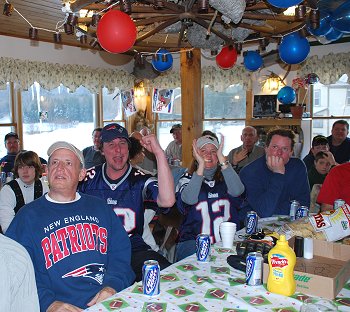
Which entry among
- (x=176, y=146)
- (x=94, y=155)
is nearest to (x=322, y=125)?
(x=176, y=146)

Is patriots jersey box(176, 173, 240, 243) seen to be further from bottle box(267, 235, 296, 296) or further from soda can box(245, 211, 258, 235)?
bottle box(267, 235, 296, 296)

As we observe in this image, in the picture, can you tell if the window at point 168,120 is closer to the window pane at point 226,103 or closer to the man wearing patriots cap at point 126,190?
the window pane at point 226,103

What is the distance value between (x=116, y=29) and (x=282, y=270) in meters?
1.58

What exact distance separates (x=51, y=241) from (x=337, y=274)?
Result: 3.91 feet

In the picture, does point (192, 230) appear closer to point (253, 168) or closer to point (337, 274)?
point (253, 168)

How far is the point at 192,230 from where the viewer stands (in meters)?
2.62

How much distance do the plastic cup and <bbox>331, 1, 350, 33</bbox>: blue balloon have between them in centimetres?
165

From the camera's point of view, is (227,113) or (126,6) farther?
(227,113)

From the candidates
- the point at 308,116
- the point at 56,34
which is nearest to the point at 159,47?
the point at 56,34

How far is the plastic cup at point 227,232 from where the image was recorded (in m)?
2.03

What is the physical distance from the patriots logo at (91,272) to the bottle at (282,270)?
81 centimetres

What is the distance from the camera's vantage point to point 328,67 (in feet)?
20.7

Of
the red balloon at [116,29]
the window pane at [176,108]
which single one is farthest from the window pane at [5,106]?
the red balloon at [116,29]

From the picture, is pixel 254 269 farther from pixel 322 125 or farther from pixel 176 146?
pixel 322 125
